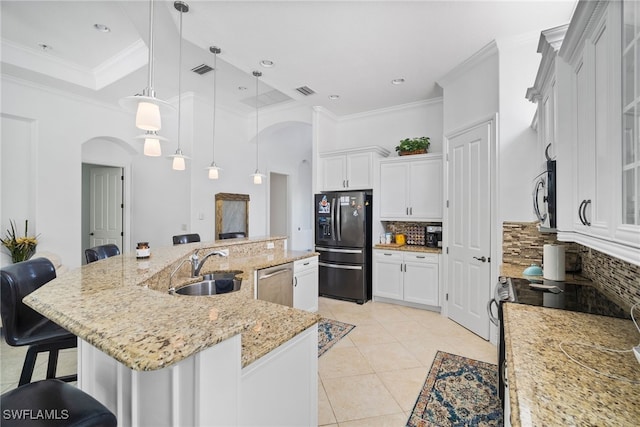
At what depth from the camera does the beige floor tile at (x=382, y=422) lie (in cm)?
188

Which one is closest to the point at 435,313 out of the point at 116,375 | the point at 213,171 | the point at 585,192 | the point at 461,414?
the point at 461,414

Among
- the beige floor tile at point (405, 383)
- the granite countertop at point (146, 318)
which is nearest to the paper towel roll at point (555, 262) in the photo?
the beige floor tile at point (405, 383)

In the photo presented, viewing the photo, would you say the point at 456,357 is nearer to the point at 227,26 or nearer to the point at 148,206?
the point at 227,26

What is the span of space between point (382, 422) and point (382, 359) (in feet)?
2.64

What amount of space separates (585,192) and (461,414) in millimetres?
1589

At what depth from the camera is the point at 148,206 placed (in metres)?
5.21

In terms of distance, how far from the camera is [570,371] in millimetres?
995

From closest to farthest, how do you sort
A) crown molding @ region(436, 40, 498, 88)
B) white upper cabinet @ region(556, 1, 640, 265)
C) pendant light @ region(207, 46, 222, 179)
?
white upper cabinet @ region(556, 1, 640, 265) < crown molding @ region(436, 40, 498, 88) < pendant light @ region(207, 46, 222, 179)

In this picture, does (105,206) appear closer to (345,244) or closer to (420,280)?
(345,244)

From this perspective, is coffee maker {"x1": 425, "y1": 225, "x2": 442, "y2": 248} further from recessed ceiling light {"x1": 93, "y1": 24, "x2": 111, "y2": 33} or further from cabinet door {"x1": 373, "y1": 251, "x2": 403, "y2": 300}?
recessed ceiling light {"x1": 93, "y1": 24, "x2": 111, "y2": 33}

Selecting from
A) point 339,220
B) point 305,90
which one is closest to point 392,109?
point 305,90

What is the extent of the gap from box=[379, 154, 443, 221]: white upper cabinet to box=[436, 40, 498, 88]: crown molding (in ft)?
3.06

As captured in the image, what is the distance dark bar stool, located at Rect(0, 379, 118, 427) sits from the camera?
31.9 inches

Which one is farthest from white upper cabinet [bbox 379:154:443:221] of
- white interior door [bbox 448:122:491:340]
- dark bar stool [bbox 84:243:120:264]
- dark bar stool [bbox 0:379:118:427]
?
dark bar stool [bbox 0:379:118:427]
